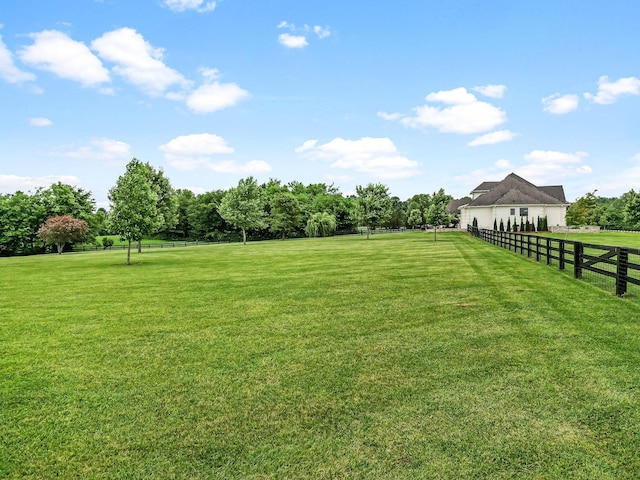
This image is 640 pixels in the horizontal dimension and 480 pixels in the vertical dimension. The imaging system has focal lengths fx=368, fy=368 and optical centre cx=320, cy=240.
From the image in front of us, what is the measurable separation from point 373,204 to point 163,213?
2991cm

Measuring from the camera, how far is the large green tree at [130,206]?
21.9 meters

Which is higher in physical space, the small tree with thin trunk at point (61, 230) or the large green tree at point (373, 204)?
the large green tree at point (373, 204)

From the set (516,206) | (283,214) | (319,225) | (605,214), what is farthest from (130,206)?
(605,214)

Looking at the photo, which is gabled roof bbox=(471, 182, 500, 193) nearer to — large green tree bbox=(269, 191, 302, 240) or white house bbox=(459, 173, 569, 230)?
white house bbox=(459, 173, 569, 230)

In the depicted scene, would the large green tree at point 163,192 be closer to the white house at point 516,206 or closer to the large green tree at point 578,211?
the white house at point 516,206

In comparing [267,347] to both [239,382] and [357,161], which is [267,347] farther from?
[357,161]

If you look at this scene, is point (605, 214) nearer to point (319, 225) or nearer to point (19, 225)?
point (319, 225)

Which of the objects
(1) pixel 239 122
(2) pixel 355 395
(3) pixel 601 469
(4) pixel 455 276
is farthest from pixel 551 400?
(1) pixel 239 122

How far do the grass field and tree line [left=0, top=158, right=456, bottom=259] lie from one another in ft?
48.4

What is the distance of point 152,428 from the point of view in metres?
3.48

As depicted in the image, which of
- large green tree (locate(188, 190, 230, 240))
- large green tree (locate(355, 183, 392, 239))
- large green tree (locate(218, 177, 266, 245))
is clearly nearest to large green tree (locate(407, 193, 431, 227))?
large green tree (locate(355, 183, 392, 239))

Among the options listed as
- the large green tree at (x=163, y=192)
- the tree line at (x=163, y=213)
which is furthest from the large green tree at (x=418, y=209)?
the large green tree at (x=163, y=192)

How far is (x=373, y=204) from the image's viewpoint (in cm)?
4659

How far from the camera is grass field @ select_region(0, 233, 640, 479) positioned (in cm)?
296
